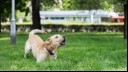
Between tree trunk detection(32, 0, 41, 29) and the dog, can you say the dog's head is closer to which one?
the dog

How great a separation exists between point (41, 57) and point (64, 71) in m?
2.28

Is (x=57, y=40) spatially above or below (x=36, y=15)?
above

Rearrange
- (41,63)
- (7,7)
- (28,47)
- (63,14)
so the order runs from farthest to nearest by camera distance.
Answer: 1. (63,14)
2. (7,7)
3. (28,47)
4. (41,63)

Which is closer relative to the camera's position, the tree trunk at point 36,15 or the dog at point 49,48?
the dog at point 49,48

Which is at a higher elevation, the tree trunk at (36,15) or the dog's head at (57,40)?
the dog's head at (57,40)

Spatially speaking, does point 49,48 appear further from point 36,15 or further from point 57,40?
point 36,15

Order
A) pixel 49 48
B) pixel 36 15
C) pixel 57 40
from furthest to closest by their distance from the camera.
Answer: pixel 36 15, pixel 49 48, pixel 57 40

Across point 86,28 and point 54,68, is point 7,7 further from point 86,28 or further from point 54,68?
point 54,68

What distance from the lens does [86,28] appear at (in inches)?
1993

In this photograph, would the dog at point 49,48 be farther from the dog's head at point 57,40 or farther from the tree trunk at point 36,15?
the tree trunk at point 36,15

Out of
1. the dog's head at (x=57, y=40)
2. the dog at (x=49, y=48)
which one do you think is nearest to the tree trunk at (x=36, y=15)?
the dog at (x=49, y=48)

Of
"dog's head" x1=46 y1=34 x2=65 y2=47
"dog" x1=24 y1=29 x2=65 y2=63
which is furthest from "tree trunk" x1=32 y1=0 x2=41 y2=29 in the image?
"dog's head" x1=46 y1=34 x2=65 y2=47

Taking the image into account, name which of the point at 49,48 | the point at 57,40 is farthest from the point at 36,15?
the point at 57,40

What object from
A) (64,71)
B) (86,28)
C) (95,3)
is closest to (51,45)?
(64,71)
